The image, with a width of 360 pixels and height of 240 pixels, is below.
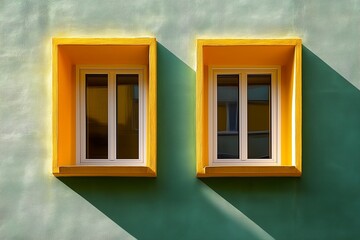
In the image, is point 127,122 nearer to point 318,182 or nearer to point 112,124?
point 112,124

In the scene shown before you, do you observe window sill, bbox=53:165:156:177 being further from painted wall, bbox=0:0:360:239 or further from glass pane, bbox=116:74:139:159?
glass pane, bbox=116:74:139:159

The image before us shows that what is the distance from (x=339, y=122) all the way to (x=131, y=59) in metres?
2.46

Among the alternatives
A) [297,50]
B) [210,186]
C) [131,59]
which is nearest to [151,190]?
[210,186]

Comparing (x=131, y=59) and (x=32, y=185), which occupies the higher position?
(x=131, y=59)

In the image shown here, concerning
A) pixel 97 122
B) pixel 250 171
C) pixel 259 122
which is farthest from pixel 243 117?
pixel 97 122

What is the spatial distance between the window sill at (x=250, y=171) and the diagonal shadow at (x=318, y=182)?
13 centimetres

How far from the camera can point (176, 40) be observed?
225 inches

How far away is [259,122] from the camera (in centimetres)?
596

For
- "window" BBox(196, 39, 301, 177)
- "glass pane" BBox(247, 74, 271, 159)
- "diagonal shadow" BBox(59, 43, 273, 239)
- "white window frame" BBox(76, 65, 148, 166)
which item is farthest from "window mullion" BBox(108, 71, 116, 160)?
"glass pane" BBox(247, 74, 271, 159)

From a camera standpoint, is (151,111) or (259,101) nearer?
(151,111)

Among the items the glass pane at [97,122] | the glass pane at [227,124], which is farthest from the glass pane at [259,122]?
the glass pane at [97,122]

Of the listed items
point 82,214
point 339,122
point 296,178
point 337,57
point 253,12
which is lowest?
point 82,214

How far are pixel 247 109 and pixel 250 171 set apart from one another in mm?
786

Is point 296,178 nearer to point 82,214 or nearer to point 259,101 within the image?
point 259,101
